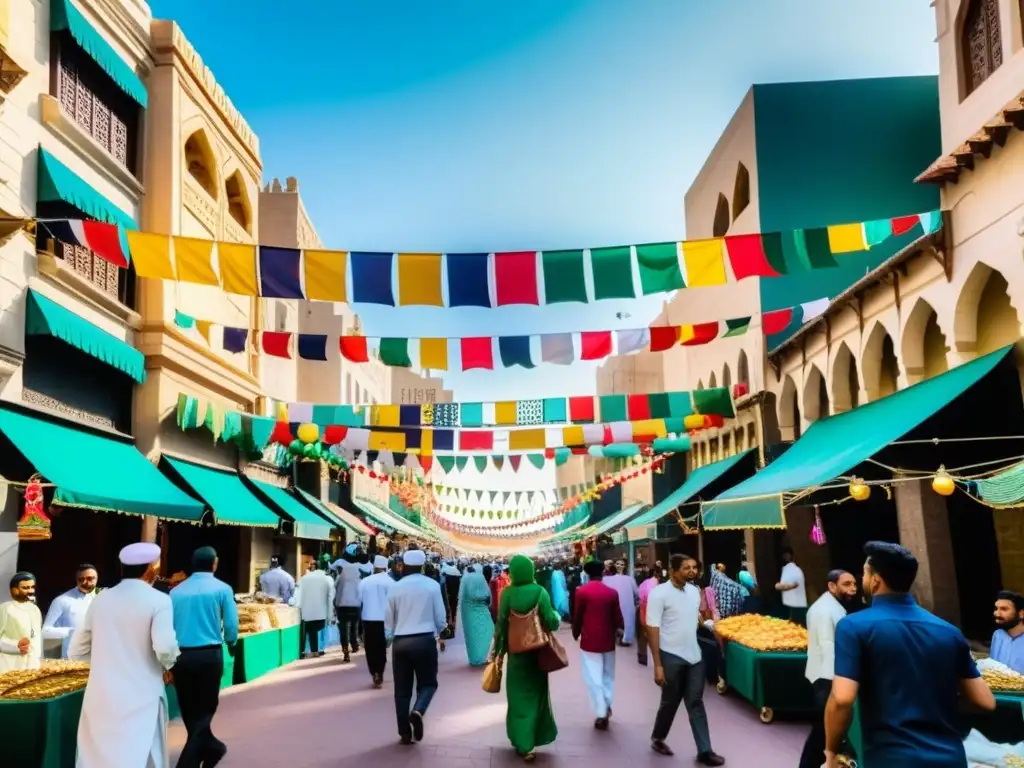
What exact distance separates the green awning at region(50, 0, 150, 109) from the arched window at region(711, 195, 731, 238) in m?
13.8

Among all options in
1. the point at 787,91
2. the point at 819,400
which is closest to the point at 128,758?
the point at 819,400

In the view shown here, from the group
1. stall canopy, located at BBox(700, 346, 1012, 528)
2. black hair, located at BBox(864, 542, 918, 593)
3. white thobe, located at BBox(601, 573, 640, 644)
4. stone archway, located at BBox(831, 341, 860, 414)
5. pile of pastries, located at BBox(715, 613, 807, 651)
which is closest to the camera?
black hair, located at BBox(864, 542, 918, 593)

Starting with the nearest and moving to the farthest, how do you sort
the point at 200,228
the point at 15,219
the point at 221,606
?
1. the point at 221,606
2. the point at 15,219
3. the point at 200,228

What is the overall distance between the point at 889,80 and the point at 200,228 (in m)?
14.5

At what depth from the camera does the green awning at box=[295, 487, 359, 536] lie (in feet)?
81.8

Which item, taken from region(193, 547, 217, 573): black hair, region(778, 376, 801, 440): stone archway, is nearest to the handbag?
region(193, 547, 217, 573): black hair

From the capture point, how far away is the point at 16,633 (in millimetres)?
7707

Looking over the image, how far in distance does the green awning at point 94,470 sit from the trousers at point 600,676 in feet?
20.2

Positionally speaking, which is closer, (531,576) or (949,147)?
(531,576)

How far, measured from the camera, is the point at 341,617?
15406 millimetres

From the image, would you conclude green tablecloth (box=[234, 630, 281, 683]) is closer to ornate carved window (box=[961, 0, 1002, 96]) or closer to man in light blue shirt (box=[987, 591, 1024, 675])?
man in light blue shirt (box=[987, 591, 1024, 675])

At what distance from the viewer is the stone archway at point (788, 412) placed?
1877 centimetres

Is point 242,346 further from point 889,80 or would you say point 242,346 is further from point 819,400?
point 889,80

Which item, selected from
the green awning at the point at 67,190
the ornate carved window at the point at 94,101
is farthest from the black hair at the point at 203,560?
the ornate carved window at the point at 94,101
